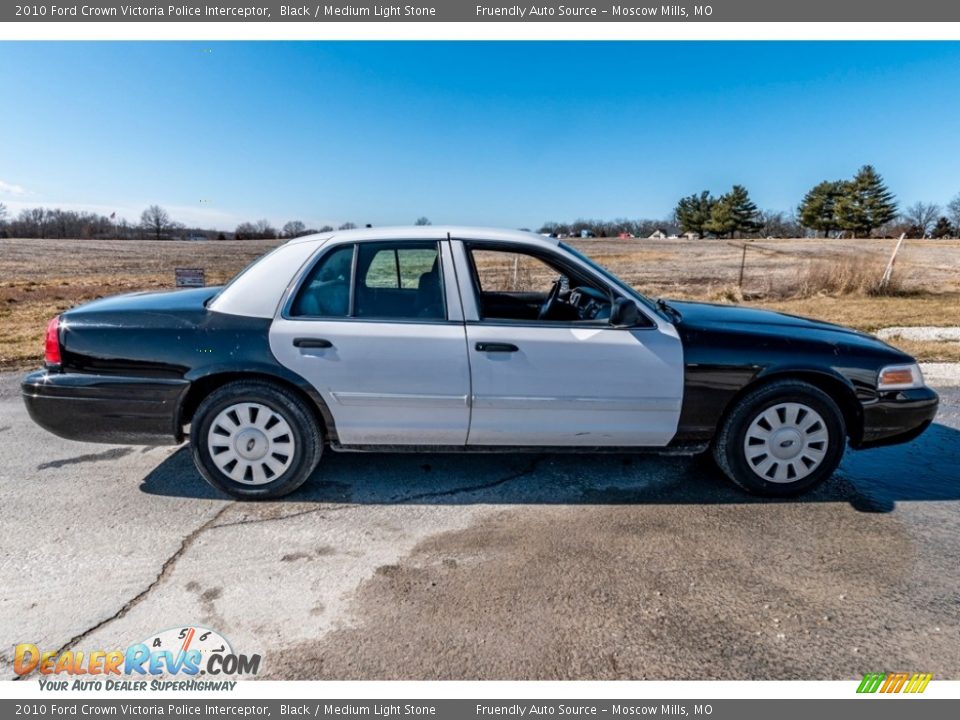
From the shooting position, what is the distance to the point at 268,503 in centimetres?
324

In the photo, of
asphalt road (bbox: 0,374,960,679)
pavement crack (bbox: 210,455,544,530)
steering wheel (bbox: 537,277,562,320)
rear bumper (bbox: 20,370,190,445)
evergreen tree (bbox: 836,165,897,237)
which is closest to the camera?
asphalt road (bbox: 0,374,960,679)

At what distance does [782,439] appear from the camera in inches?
130

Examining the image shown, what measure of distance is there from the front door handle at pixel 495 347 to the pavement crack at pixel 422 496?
94 cm

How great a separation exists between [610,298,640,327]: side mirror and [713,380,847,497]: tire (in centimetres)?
88

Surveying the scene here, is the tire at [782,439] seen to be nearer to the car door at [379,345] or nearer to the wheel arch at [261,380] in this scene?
the car door at [379,345]

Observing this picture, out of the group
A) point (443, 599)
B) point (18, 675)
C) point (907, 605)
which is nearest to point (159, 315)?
point (18, 675)

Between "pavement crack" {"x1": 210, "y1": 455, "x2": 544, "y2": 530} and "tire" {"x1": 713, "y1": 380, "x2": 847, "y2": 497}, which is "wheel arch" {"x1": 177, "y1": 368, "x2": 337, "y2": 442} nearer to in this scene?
"pavement crack" {"x1": 210, "y1": 455, "x2": 544, "y2": 530}

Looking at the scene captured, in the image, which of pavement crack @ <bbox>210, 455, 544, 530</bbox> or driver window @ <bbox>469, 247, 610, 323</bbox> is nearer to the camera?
pavement crack @ <bbox>210, 455, 544, 530</bbox>

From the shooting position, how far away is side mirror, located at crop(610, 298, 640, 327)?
3117 millimetres

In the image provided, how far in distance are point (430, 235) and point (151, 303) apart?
183cm

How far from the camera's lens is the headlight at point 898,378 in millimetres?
3344

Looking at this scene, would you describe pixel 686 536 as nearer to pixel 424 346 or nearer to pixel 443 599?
pixel 443 599

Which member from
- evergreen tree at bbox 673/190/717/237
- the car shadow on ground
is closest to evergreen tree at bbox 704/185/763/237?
evergreen tree at bbox 673/190/717/237

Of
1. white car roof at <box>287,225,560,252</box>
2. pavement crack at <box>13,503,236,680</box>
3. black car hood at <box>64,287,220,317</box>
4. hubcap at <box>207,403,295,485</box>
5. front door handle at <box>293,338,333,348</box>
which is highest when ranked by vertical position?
white car roof at <box>287,225,560,252</box>
